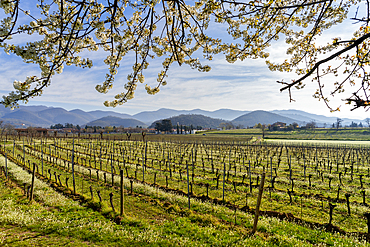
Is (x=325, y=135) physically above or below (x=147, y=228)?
above

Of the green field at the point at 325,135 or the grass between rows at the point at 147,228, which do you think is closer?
the grass between rows at the point at 147,228

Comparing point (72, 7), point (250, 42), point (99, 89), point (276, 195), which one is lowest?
point (276, 195)

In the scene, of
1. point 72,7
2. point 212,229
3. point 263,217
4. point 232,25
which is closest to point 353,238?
point 263,217

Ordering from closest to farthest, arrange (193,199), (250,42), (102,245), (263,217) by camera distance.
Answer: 1. (250,42)
2. (102,245)
3. (263,217)
4. (193,199)

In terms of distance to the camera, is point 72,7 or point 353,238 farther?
point 353,238

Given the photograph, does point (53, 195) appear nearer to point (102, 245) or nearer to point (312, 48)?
point (102, 245)

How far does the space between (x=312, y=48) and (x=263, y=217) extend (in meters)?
7.38

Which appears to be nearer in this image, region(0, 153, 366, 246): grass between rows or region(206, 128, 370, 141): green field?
region(0, 153, 366, 246): grass between rows

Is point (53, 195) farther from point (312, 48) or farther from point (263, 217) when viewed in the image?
point (312, 48)

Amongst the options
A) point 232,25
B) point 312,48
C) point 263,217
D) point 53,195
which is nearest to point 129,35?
point 232,25

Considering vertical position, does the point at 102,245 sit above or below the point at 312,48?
below

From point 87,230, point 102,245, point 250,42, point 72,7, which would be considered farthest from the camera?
point 87,230

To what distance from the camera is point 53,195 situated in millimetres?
11430

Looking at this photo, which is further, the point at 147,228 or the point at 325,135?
the point at 325,135
